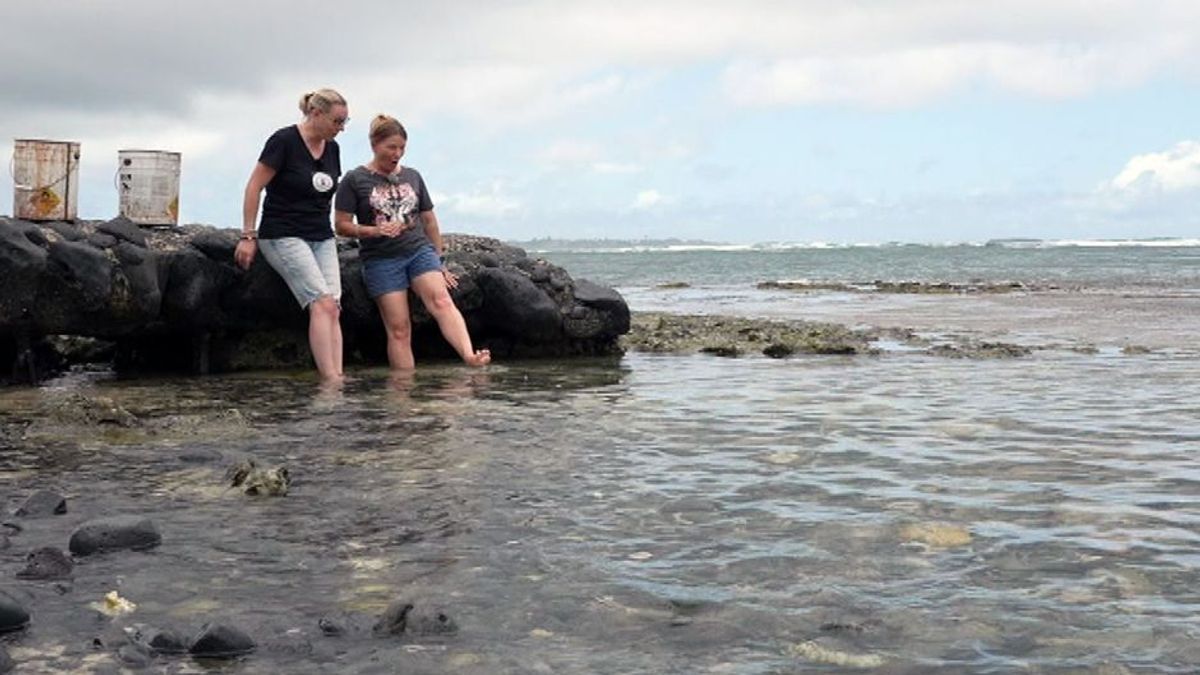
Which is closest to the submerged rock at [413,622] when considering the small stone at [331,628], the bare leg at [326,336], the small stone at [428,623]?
the small stone at [428,623]

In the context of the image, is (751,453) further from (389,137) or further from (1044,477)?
(389,137)

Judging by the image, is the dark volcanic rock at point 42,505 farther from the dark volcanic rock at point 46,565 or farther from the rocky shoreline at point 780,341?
the rocky shoreline at point 780,341

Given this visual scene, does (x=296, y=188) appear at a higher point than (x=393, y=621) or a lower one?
higher

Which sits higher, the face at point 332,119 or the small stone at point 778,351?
the face at point 332,119

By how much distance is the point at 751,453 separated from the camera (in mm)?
6781

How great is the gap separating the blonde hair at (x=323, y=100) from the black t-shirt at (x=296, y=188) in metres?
0.39

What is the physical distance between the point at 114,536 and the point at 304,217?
710 cm

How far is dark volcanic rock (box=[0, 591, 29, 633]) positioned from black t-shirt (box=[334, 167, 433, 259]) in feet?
27.8

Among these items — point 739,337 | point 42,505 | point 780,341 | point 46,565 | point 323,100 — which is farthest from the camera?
point 739,337

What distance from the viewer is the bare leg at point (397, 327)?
12281mm

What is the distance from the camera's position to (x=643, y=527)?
5000mm

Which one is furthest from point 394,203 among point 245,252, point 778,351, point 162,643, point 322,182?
point 162,643

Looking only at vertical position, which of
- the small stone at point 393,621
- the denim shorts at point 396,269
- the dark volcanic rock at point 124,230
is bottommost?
the small stone at point 393,621

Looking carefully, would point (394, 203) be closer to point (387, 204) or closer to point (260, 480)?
point (387, 204)
